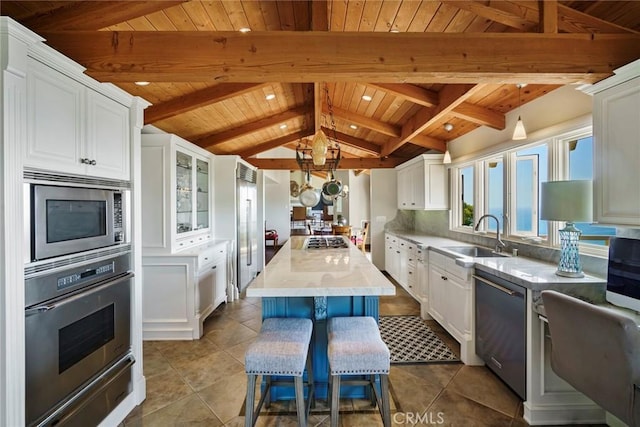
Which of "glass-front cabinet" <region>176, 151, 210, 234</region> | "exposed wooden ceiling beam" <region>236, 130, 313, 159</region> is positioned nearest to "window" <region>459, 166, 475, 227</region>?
"exposed wooden ceiling beam" <region>236, 130, 313, 159</region>

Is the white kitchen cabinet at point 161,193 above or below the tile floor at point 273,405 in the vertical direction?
above

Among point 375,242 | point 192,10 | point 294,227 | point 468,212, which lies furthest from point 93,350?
point 294,227

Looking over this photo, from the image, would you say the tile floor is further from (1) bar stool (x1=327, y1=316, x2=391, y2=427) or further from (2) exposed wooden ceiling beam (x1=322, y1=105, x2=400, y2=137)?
(2) exposed wooden ceiling beam (x1=322, y1=105, x2=400, y2=137)

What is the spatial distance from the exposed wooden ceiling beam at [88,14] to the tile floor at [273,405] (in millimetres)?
2570

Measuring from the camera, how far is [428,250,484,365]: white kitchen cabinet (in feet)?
8.51

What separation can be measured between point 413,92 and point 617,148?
1.82 metres

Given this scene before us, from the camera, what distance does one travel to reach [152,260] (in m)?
3.07

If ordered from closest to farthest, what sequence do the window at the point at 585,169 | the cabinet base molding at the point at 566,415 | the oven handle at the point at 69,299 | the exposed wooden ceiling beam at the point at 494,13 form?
the oven handle at the point at 69,299 → the exposed wooden ceiling beam at the point at 494,13 → the cabinet base molding at the point at 566,415 → the window at the point at 585,169

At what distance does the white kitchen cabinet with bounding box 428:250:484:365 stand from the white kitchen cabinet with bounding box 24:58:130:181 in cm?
291

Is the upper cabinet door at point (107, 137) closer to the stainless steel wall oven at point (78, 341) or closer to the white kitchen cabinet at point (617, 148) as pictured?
the stainless steel wall oven at point (78, 341)

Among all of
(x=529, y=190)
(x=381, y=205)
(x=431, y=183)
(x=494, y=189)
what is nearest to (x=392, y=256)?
(x=381, y=205)

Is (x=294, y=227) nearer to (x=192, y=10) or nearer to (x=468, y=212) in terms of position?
(x=468, y=212)

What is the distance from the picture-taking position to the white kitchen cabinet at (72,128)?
4.52 feet

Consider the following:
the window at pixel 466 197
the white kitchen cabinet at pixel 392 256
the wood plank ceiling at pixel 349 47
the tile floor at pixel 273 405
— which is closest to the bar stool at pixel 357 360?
the tile floor at pixel 273 405
